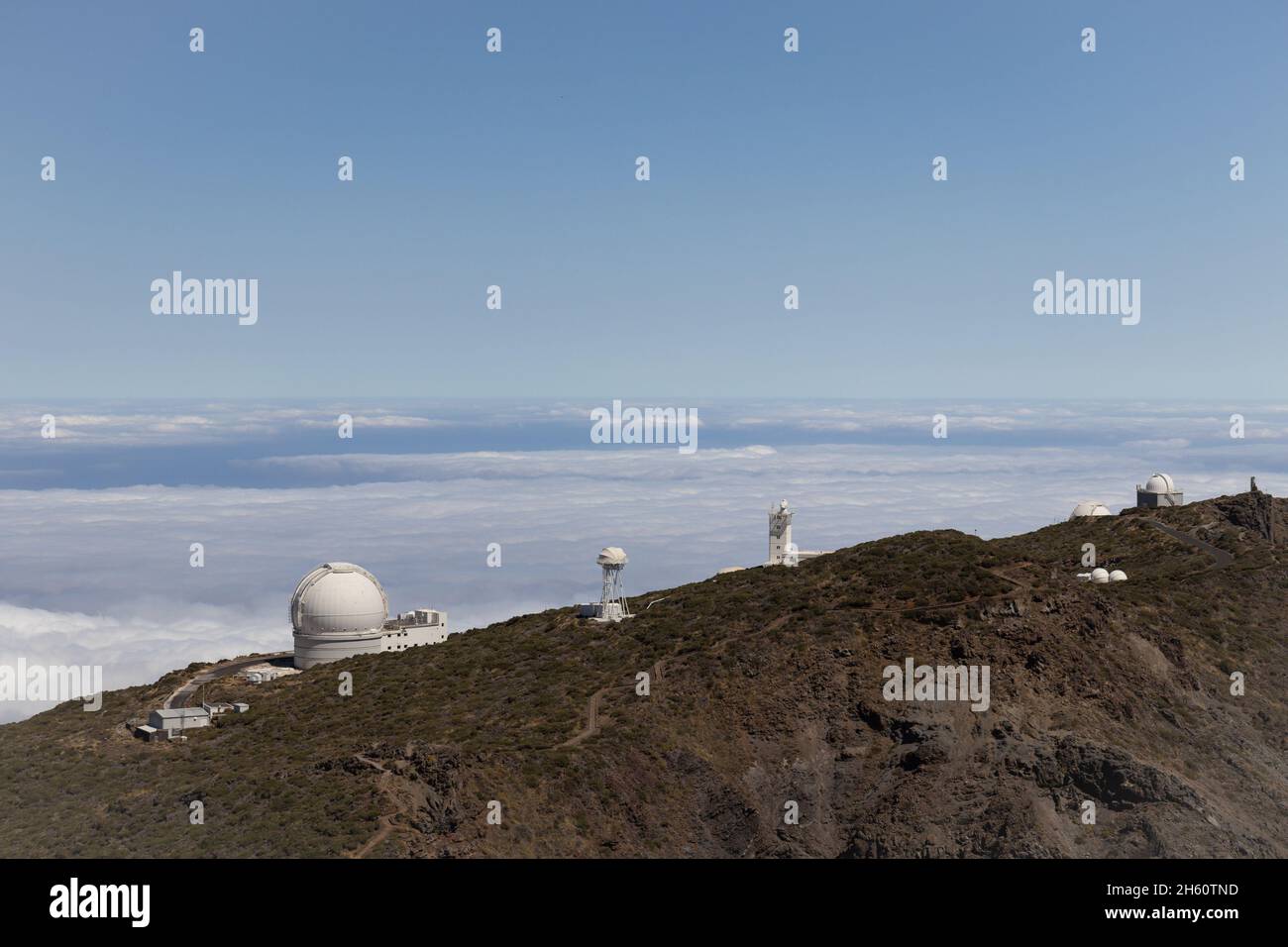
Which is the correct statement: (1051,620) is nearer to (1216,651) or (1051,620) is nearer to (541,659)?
(1216,651)

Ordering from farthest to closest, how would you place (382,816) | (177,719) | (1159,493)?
(1159,493), (177,719), (382,816)

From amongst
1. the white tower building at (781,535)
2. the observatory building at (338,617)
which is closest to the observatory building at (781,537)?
the white tower building at (781,535)

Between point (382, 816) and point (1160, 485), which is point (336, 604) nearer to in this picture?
point (382, 816)

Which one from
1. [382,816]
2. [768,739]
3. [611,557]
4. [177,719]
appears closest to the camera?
[382,816]

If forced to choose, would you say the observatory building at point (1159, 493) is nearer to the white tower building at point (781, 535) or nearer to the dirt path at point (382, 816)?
the white tower building at point (781, 535)

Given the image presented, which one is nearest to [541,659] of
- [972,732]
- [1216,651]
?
[972,732]

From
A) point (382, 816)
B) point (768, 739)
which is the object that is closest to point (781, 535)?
point (768, 739)

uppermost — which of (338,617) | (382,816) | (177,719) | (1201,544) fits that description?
(1201,544)

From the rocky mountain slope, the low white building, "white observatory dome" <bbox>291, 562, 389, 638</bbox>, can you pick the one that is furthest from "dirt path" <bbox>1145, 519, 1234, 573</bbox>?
the low white building
